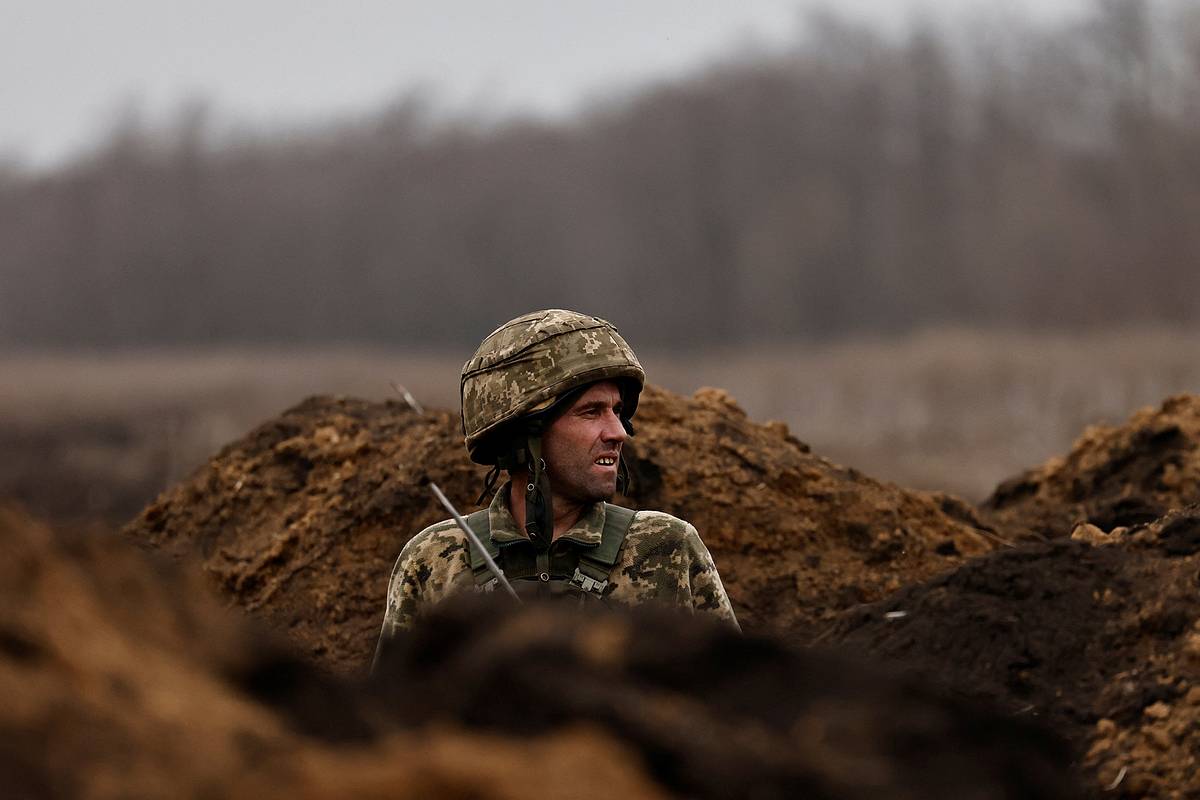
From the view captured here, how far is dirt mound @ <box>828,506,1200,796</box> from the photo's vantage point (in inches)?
155

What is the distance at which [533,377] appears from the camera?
16.4 ft

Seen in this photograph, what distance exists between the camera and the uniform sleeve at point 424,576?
4.91 metres

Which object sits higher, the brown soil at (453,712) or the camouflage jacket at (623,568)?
the brown soil at (453,712)

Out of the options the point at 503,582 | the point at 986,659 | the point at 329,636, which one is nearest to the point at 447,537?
the point at 503,582

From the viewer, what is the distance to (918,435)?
79.1ft

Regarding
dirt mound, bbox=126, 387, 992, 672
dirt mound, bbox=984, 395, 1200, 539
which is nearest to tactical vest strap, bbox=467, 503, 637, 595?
dirt mound, bbox=126, 387, 992, 672

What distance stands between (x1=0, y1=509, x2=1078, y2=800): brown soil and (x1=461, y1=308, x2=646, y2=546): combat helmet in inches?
92.3

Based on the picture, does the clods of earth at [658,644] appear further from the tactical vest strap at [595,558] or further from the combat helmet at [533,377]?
the combat helmet at [533,377]

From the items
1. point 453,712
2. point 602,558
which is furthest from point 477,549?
point 453,712

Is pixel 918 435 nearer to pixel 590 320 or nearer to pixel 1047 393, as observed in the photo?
pixel 1047 393

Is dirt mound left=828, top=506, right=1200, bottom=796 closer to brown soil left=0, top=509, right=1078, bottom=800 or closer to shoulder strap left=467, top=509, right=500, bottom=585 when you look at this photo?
shoulder strap left=467, top=509, right=500, bottom=585

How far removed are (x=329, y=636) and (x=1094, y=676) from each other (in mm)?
4304

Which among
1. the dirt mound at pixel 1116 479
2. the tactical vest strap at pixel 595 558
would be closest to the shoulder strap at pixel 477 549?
A: the tactical vest strap at pixel 595 558

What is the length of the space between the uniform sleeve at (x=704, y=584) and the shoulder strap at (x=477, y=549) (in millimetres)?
638
